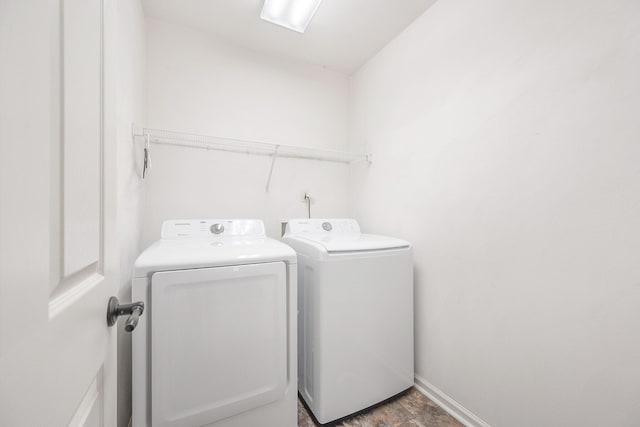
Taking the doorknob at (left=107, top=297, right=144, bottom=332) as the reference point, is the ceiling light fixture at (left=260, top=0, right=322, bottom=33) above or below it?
above

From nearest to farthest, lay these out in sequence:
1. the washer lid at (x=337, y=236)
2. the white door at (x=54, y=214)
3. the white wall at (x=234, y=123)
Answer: the white door at (x=54, y=214), the washer lid at (x=337, y=236), the white wall at (x=234, y=123)

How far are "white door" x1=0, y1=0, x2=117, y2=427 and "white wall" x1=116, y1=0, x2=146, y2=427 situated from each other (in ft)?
2.51

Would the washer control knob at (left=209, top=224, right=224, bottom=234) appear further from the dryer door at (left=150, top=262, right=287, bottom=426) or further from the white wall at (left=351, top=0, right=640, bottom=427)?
the white wall at (left=351, top=0, right=640, bottom=427)

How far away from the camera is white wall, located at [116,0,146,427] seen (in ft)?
3.78

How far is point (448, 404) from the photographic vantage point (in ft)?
4.84

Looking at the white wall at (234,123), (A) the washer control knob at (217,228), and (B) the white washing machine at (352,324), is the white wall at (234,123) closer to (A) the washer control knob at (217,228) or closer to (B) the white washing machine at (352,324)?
(A) the washer control knob at (217,228)

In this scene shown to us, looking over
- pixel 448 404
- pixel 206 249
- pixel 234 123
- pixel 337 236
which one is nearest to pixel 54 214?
pixel 206 249

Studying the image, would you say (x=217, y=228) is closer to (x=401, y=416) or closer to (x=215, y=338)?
(x=215, y=338)

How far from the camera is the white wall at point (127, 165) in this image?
3.78 ft

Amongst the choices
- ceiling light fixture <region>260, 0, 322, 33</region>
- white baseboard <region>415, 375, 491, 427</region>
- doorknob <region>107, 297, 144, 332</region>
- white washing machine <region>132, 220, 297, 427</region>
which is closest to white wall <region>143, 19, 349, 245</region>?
ceiling light fixture <region>260, 0, 322, 33</region>

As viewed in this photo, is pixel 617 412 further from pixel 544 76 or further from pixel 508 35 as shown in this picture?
pixel 508 35

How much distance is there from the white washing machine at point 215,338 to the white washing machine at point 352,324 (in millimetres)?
166

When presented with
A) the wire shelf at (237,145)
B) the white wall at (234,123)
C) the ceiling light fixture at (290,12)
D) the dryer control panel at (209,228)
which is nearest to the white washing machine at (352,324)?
the dryer control panel at (209,228)

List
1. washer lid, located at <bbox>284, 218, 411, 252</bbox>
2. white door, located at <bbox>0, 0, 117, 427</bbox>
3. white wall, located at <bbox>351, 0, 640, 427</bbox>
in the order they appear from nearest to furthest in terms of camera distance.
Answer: white door, located at <bbox>0, 0, 117, 427</bbox> < white wall, located at <bbox>351, 0, 640, 427</bbox> < washer lid, located at <bbox>284, 218, 411, 252</bbox>
